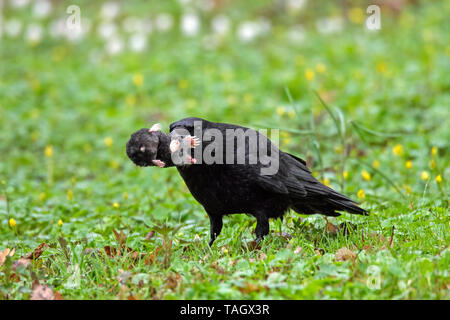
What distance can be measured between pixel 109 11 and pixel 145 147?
30.2 feet

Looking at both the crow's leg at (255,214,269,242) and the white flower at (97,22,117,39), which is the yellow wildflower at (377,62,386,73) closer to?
the white flower at (97,22,117,39)

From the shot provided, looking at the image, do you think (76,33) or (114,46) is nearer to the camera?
(114,46)

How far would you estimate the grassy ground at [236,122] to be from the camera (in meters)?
3.53

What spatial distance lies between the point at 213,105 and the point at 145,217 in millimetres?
3783

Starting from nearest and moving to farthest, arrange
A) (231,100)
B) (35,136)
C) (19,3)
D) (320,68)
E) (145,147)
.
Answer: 1. (145,147)
2. (35,136)
3. (231,100)
4. (320,68)
5. (19,3)

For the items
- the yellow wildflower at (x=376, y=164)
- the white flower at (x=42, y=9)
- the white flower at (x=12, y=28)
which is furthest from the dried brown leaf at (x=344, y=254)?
the white flower at (x=42, y=9)

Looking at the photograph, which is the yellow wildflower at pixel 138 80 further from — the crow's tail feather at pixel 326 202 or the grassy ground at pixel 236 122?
the crow's tail feather at pixel 326 202

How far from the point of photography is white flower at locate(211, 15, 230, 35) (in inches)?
445

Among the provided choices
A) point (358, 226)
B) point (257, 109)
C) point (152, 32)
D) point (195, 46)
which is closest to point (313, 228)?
point (358, 226)

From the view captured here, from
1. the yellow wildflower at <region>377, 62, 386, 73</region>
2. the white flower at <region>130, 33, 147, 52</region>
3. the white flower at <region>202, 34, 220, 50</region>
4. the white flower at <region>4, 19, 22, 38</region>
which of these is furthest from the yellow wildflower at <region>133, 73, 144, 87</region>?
the white flower at <region>4, 19, 22, 38</region>

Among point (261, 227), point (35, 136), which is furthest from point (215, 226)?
point (35, 136)

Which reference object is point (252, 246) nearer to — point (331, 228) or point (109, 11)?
point (331, 228)

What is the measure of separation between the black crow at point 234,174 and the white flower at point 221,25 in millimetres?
7248

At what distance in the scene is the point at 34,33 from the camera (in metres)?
11.8
